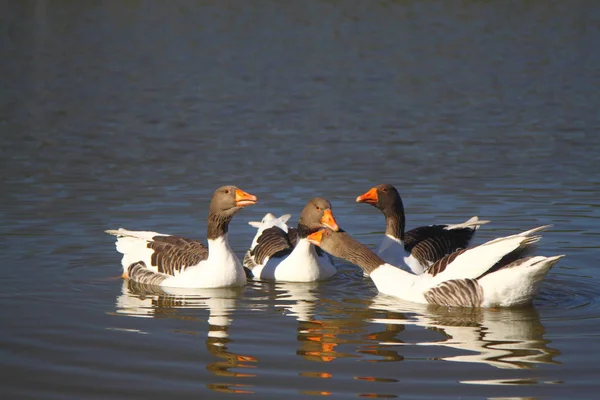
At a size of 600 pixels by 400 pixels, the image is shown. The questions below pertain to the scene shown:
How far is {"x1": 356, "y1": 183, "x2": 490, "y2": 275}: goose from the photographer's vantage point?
44.2 ft

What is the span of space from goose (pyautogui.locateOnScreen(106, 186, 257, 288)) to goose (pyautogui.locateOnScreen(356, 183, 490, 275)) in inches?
77.7

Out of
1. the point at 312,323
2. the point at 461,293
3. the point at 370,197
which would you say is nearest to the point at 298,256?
the point at 370,197

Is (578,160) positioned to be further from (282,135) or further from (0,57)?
(0,57)

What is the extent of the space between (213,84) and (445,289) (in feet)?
72.8

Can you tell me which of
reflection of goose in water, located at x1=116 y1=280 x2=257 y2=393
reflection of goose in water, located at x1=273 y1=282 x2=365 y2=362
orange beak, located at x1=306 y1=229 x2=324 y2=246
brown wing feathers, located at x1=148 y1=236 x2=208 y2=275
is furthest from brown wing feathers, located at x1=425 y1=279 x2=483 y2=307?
brown wing feathers, located at x1=148 y1=236 x2=208 y2=275

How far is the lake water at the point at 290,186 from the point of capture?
29.9 ft

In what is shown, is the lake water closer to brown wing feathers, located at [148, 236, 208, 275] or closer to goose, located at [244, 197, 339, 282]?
Result: goose, located at [244, 197, 339, 282]

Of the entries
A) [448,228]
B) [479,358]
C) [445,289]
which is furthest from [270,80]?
[479,358]

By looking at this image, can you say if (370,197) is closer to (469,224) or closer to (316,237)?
(469,224)

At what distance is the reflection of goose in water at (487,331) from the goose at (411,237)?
156 centimetres

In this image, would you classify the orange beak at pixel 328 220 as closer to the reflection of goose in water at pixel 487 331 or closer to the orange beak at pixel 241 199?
the orange beak at pixel 241 199

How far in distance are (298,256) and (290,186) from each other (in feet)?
18.2

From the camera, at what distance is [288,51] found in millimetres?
40281

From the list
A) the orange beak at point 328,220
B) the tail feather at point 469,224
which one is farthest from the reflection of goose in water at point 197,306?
the tail feather at point 469,224
